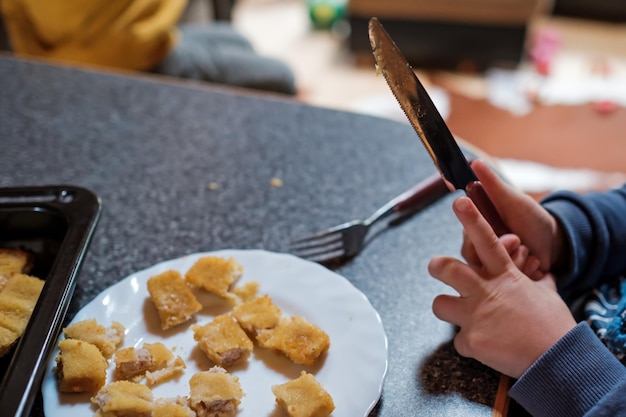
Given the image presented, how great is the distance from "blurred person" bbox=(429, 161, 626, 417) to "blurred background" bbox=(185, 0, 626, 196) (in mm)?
1403

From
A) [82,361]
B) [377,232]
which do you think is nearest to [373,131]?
[377,232]

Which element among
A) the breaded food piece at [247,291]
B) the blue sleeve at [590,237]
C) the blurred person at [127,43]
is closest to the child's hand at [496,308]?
the blue sleeve at [590,237]

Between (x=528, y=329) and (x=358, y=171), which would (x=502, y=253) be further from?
(x=358, y=171)

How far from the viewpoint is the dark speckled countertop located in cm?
72

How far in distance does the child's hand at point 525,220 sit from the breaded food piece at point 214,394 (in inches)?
13.5

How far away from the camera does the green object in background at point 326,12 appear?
3.28 m

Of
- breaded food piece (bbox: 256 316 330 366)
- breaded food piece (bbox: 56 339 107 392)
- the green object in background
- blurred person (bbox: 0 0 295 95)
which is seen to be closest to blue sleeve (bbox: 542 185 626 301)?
breaded food piece (bbox: 256 316 330 366)

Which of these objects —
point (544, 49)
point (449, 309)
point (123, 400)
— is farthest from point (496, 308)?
point (544, 49)

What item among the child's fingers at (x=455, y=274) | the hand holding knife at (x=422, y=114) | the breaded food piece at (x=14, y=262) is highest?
the hand holding knife at (x=422, y=114)

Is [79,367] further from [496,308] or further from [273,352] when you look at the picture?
[496,308]

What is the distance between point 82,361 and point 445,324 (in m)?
0.40

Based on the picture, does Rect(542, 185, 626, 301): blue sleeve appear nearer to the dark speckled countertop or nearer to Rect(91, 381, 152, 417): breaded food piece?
the dark speckled countertop

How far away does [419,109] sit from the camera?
0.68 meters

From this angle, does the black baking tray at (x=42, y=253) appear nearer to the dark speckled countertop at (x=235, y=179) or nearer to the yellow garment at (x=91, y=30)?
the dark speckled countertop at (x=235, y=179)
